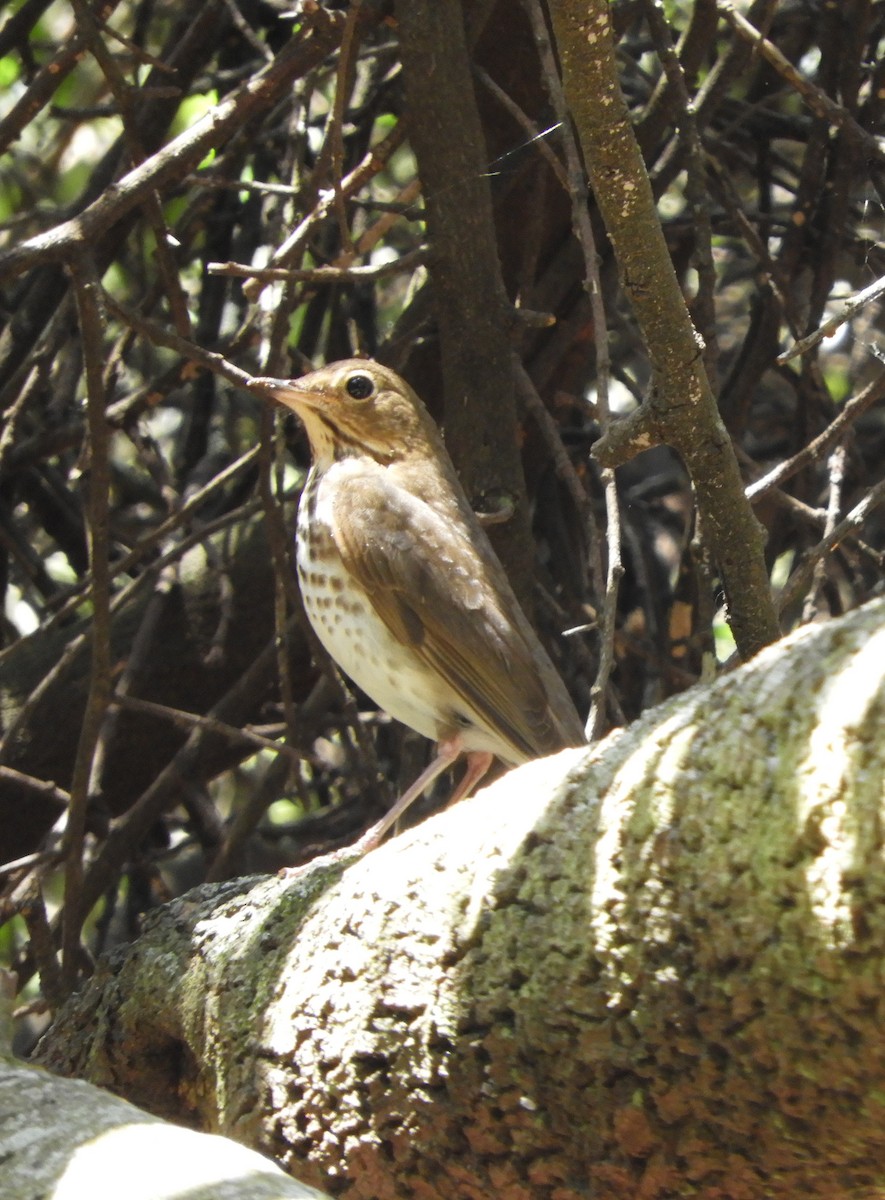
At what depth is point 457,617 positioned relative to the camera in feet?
11.2

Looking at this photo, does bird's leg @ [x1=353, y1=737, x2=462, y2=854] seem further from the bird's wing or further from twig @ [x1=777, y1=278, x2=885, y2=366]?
twig @ [x1=777, y1=278, x2=885, y2=366]

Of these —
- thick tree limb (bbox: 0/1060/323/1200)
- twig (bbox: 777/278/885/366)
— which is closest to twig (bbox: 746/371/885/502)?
twig (bbox: 777/278/885/366)

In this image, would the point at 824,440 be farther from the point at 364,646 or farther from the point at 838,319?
the point at 364,646

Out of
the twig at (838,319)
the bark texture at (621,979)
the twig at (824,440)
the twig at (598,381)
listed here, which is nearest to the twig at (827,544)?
the twig at (824,440)

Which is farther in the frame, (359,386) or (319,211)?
(359,386)

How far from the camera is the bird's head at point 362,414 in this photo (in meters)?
3.71

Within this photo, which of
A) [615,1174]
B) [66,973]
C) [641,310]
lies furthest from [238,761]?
[615,1174]

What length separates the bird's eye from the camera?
146 inches

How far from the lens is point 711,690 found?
5.24ft

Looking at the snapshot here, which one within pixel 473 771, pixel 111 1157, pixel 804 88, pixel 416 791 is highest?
pixel 804 88

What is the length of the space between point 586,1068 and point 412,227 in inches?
168

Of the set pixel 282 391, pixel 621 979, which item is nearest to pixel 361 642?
pixel 282 391

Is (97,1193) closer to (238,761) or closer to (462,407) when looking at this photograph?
(462,407)

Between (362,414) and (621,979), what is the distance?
2409 millimetres
